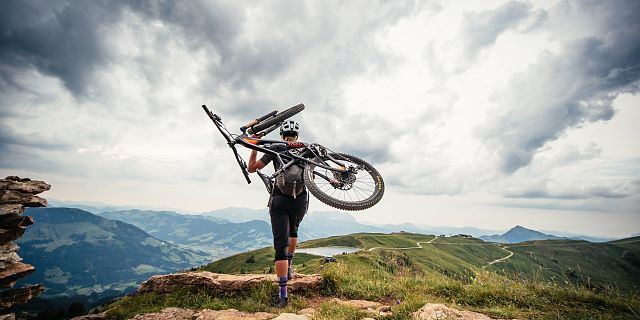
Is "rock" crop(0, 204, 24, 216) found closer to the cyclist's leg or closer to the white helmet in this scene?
the cyclist's leg

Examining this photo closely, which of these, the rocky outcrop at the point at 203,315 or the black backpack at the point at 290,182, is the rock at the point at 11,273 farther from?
the black backpack at the point at 290,182

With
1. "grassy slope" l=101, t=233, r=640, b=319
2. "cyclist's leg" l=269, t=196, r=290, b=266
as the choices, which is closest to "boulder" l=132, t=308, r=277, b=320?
"grassy slope" l=101, t=233, r=640, b=319

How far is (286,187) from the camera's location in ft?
26.0

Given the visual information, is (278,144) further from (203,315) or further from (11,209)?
(11,209)

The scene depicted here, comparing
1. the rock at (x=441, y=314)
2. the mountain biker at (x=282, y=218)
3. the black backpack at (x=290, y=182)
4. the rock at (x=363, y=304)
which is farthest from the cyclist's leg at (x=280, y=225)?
the rock at (x=441, y=314)

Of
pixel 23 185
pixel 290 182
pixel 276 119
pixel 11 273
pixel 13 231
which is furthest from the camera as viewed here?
pixel 276 119

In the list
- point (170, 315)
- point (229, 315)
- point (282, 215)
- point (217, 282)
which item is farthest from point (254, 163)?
point (170, 315)

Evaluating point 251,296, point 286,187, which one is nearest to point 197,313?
point 251,296

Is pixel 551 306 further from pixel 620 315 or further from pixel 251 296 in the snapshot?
pixel 251 296

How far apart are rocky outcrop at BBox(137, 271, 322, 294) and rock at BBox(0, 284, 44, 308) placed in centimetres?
257

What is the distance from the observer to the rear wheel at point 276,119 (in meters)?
10.1

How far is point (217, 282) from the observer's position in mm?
8734

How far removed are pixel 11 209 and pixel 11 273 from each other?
1.60 m

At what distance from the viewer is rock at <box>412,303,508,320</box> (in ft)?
18.1
